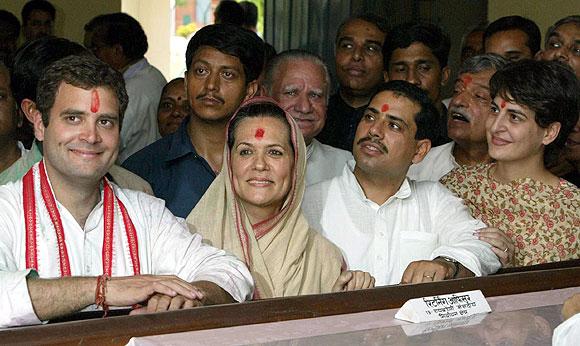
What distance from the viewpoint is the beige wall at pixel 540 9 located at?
20.2ft

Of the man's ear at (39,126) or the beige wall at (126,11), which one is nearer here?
the man's ear at (39,126)

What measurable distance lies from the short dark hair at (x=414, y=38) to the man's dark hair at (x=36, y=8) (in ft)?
10.0

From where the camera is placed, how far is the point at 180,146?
3779 mm

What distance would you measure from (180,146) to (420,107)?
2.71ft

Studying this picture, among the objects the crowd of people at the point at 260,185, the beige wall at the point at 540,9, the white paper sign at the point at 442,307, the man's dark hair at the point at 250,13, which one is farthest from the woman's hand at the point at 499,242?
the man's dark hair at the point at 250,13

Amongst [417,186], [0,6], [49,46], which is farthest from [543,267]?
[0,6]

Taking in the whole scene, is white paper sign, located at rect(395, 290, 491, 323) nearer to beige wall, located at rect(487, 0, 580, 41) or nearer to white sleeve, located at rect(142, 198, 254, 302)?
white sleeve, located at rect(142, 198, 254, 302)

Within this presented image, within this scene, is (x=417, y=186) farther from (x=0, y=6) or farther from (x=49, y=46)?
(x=0, y=6)

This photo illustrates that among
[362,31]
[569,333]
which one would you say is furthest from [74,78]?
[362,31]

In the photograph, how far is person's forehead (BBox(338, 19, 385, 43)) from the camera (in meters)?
→ 4.77

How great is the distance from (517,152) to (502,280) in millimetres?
960

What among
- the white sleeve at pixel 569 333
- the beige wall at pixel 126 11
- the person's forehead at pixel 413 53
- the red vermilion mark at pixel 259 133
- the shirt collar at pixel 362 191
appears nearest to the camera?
the white sleeve at pixel 569 333

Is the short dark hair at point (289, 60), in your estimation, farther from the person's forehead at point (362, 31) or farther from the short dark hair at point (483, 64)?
the person's forehead at point (362, 31)

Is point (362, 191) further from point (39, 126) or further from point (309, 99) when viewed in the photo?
point (39, 126)
